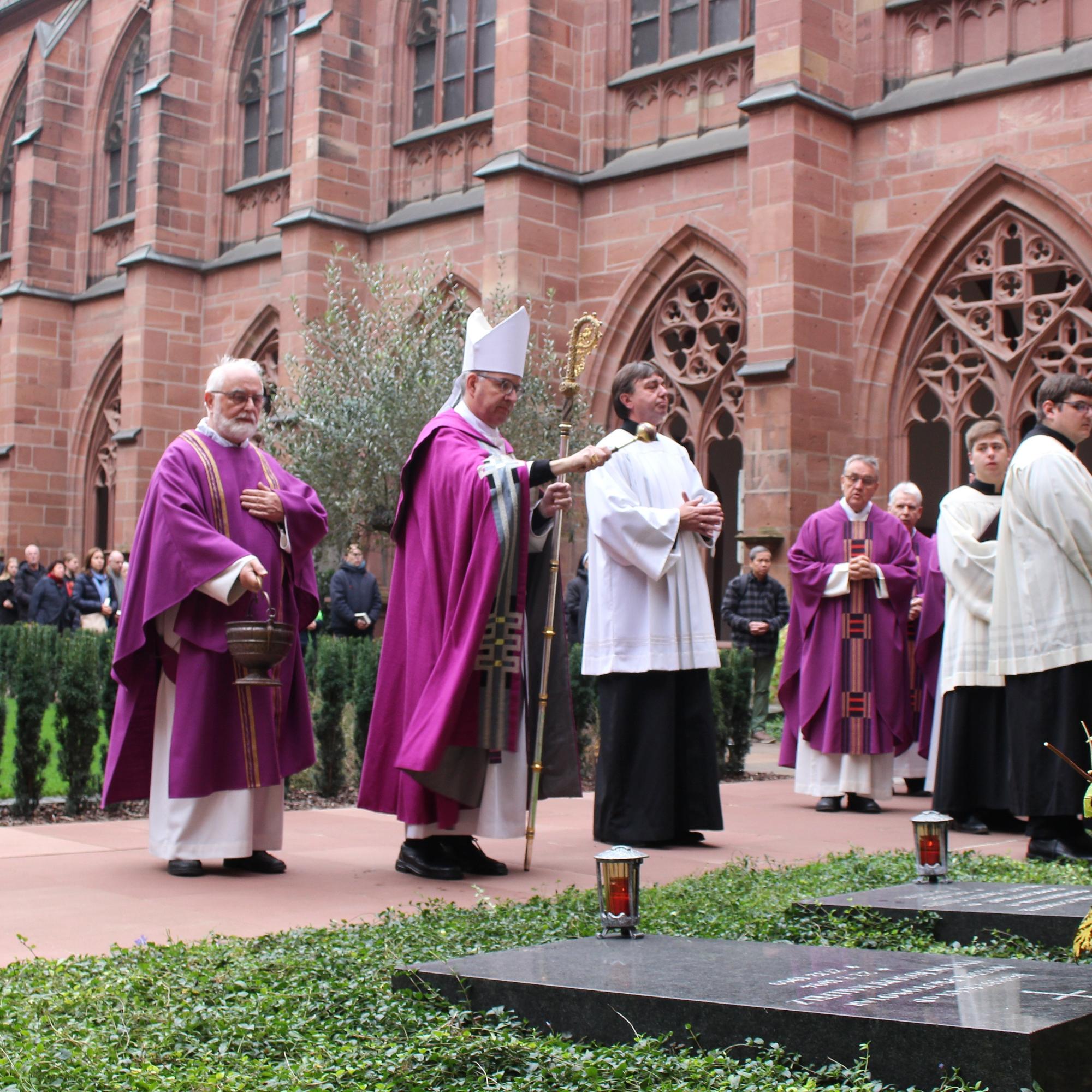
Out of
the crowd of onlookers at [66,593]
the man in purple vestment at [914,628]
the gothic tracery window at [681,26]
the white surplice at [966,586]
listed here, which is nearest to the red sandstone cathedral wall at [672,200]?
the gothic tracery window at [681,26]

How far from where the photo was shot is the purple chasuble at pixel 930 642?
30.1 ft

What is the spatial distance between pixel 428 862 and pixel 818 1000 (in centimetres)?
301

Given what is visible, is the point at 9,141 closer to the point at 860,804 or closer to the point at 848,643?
the point at 848,643

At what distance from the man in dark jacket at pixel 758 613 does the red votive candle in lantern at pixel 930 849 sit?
8.85 meters

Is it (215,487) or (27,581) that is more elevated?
(27,581)

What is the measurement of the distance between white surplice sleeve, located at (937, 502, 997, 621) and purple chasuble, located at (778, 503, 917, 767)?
1053 mm

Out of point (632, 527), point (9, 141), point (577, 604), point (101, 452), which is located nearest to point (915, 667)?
point (632, 527)

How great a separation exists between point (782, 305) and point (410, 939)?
1175cm

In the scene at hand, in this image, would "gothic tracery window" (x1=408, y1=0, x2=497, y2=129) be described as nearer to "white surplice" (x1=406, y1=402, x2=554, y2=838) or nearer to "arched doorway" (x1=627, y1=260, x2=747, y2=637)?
"arched doorway" (x1=627, y1=260, x2=747, y2=637)

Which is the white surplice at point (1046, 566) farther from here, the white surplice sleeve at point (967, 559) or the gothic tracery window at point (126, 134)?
the gothic tracery window at point (126, 134)

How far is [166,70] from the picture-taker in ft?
79.9

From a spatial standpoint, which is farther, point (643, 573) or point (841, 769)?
point (841, 769)

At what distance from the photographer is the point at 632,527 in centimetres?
693

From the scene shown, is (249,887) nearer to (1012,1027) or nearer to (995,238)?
(1012,1027)
